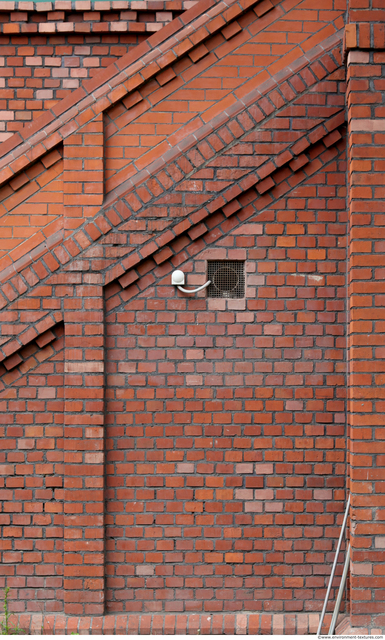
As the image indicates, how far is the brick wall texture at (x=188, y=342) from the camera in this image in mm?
3080

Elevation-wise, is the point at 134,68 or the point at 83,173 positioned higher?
the point at 134,68

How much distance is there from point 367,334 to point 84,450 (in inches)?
76.9

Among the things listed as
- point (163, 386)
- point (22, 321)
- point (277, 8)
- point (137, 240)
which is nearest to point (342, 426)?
point (163, 386)

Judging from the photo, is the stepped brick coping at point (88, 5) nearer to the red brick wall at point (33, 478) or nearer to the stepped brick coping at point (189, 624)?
the red brick wall at point (33, 478)

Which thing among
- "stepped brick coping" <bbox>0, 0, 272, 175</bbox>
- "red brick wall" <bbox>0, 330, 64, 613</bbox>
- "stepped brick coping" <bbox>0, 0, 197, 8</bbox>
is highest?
"stepped brick coping" <bbox>0, 0, 197, 8</bbox>

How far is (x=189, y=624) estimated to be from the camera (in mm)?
3025

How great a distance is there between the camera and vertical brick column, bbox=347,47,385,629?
286cm

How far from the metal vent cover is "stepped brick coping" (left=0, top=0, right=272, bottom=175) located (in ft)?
4.20

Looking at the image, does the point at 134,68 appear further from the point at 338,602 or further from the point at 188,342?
the point at 338,602

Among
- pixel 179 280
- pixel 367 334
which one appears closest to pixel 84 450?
pixel 179 280

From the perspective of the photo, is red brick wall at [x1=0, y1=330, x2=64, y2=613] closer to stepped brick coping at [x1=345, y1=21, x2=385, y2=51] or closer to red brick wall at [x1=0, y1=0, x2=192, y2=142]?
red brick wall at [x1=0, y1=0, x2=192, y2=142]

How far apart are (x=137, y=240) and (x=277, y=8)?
183cm

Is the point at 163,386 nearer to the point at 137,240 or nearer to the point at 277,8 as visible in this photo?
the point at 137,240

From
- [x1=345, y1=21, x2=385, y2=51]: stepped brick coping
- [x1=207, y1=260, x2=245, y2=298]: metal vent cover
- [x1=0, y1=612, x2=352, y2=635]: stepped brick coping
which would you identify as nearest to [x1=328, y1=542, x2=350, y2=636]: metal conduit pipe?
[x1=0, y1=612, x2=352, y2=635]: stepped brick coping
